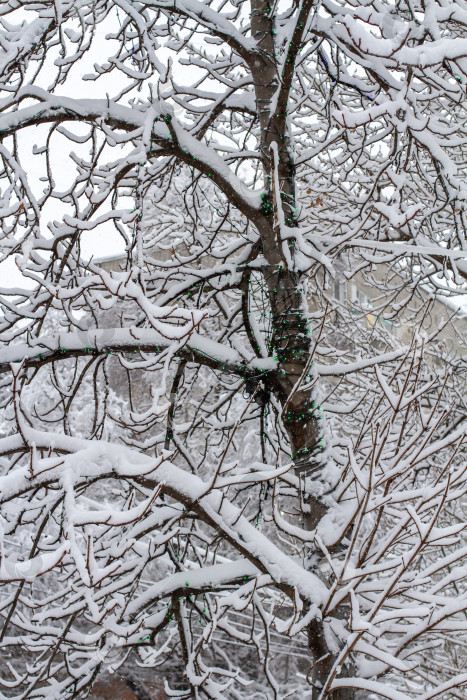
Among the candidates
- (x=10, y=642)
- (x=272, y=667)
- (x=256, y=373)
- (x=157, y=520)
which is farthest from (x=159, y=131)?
(x=272, y=667)

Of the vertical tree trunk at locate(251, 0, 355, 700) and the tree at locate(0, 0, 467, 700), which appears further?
the vertical tree trunk at locate(251, 0, 355, 700)

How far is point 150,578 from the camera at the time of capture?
9.48 m

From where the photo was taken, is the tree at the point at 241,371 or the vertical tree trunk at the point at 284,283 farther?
the vertical tree trunk at the point at 284,283

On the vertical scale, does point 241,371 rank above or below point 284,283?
below

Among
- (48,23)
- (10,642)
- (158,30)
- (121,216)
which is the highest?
(158,30)

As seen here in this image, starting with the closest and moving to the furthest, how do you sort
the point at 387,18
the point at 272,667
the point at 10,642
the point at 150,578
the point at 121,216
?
the point at 387,18
the point at 121,216
the point at 10,642
the point at 272,667
the point at 150,578

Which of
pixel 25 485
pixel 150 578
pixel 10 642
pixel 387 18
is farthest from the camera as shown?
pixel 150 578

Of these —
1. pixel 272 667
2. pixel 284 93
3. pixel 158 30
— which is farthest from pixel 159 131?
pixel 272 667

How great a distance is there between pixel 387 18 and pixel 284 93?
3.33 ft

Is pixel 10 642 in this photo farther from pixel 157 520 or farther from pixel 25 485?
pixel 25 485

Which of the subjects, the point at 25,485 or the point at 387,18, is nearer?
the point at 25,485

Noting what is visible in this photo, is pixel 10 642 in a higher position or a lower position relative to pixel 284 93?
lower

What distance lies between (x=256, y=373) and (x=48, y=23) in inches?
97.2

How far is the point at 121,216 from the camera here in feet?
9.63
